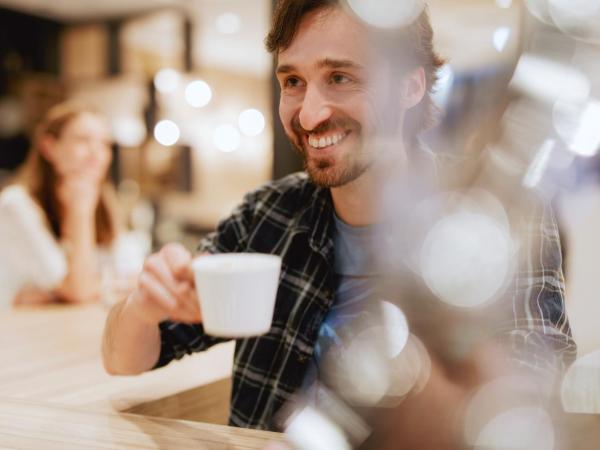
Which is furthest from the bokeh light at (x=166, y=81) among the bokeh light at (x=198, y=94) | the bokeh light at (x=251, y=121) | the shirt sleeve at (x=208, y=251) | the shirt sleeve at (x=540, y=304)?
the shirt sleeve at (x=540, y=304)

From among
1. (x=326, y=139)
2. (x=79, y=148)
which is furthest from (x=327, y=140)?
(x=79, y=148)

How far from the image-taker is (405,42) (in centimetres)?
116

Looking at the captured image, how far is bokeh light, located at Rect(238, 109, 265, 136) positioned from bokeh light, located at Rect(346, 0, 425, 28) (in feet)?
13.5

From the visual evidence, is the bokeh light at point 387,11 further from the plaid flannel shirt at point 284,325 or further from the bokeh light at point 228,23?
the bokeh light at point 228,23

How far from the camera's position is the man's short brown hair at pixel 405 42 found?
3.39 ft

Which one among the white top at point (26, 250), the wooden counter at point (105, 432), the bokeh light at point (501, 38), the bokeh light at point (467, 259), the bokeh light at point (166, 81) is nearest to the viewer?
the wooden counter at point (105, 432)

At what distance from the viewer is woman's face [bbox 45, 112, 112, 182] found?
84.5 inches

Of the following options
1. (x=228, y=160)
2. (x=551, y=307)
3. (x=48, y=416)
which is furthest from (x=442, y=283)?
(x=228, y=160)

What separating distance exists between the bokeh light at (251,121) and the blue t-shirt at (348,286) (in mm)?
4203

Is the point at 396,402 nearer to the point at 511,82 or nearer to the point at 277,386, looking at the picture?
the point at 277,386

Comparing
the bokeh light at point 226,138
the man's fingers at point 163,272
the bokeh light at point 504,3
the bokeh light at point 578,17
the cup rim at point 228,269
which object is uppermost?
the bokeh light at point 504,3

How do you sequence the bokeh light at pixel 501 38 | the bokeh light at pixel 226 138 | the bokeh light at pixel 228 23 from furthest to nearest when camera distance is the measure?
the bokeh light at pixel 226 138 → the bokeh light at pixel 228 23 → the bokeh light at pixel 501 38

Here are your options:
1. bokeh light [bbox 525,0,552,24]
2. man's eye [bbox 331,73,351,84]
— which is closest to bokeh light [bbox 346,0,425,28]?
man's eye [bbox 331,73,351,84]

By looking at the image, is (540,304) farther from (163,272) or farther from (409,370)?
(163,272)
